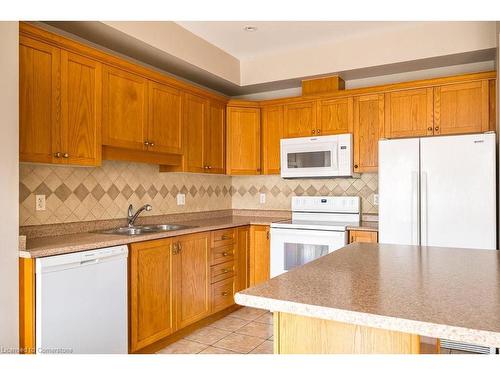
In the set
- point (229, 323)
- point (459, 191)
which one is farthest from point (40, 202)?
point (459, 191)

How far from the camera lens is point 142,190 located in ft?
11.3

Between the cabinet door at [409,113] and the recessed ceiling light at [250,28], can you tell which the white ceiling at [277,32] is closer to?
the recessed ceiling light at [250,28]

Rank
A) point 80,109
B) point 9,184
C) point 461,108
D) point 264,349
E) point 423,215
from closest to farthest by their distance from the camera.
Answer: point 9,184, point 80,109, point 264,349, point 423,215, point 461,108

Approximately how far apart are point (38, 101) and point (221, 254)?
6.47 ft

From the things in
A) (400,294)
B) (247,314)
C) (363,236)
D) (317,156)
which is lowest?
(247,314)

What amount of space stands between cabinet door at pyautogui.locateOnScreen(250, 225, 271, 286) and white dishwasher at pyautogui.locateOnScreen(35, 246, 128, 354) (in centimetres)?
166

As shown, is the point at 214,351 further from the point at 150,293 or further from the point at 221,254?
the point at 221,254

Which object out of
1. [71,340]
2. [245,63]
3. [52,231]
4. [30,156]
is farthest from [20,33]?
[245,63]

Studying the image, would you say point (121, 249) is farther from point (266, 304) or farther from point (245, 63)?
point (245, 63)

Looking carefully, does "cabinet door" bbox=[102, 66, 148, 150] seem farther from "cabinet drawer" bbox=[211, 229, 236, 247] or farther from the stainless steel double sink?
"cabinet drawer" bbox=[211, 229, 236, 247]

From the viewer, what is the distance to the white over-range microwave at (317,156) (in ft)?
12.1

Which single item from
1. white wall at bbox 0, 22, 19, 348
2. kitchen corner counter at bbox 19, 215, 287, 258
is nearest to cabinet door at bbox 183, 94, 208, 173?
kitchen corner counter at bbox 19, 215, 287, 258

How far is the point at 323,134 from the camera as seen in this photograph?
12.7 feet

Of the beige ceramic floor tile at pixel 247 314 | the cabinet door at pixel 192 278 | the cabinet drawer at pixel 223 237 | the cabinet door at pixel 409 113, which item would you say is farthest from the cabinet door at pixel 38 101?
the cabinet door at pixel 409 113
